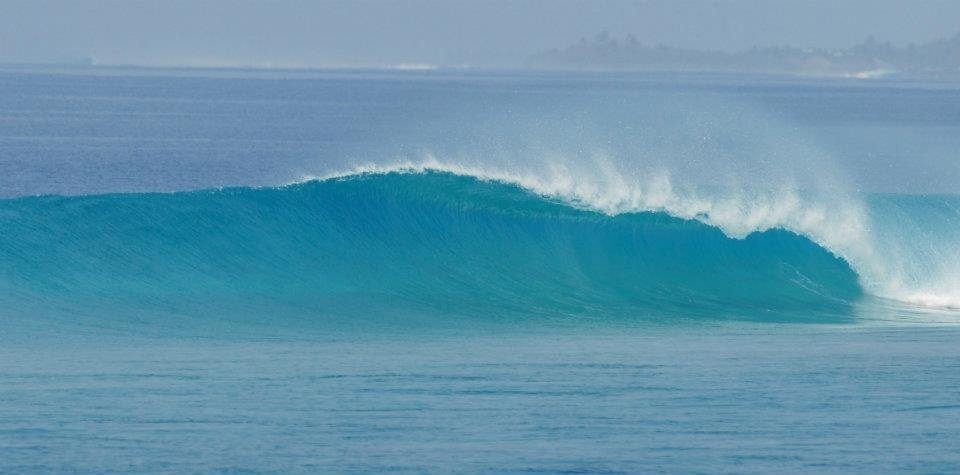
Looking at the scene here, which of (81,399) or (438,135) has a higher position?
(438,135)

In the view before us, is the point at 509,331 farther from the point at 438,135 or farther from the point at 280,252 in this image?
the point at 438,135

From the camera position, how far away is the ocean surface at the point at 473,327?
8.86m

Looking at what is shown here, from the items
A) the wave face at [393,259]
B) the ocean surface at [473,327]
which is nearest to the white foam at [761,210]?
the ocean surface at [473,327]

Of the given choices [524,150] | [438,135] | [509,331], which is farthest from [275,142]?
[509,331]

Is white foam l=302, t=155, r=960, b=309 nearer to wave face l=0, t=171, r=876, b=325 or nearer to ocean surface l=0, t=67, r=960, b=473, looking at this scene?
ocean surface l=0, t=67, r=960, b=473

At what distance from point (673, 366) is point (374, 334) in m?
3.09

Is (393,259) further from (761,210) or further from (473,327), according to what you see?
(761,210)

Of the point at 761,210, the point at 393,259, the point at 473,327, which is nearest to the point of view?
the point at 473,327

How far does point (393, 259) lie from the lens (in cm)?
1759

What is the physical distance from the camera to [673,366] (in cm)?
1123

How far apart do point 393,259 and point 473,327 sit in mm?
3727

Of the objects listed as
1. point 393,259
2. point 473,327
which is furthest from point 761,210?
point 473,327

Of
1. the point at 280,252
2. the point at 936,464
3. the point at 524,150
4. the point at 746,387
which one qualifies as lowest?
the point at 936,464

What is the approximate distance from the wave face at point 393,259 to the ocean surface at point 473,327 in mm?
42
